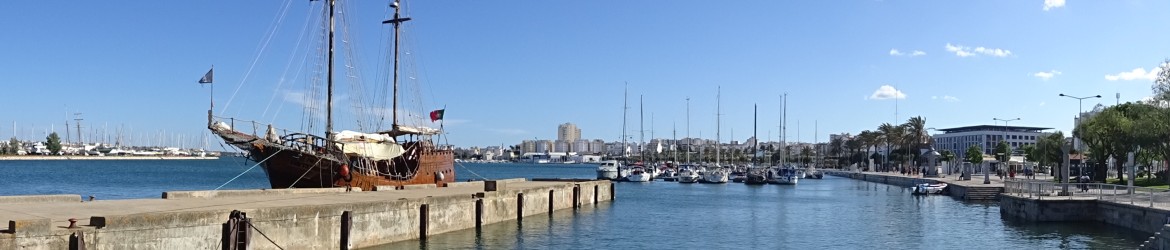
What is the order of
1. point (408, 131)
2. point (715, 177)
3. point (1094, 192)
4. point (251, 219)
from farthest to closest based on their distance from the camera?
point (715, 177) < point (408, 131) < point (1094, 192) < point (251, 219)

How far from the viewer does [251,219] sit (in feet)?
78.2

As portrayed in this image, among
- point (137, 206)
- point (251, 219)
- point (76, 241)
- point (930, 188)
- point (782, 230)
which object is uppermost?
point (137, 206)

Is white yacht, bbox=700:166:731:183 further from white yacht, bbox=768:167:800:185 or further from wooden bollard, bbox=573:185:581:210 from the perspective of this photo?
wooden bollard, bbox=573:185:581:210

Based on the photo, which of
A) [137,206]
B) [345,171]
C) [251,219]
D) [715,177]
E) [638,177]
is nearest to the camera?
[251,219]

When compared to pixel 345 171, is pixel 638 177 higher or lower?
lower

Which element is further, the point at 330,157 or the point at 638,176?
the point at 638,176

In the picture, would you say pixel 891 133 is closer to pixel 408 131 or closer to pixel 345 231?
pixel 408 131

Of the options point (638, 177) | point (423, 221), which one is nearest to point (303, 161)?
point (423, 221)

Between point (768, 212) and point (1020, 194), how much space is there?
558 inches

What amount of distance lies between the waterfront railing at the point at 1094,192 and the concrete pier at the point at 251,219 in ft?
82.9

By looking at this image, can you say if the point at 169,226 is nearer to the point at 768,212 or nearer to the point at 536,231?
the point at 536,231

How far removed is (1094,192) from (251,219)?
125 ft

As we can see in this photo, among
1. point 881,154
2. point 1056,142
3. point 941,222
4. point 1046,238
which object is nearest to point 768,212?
point 941,222

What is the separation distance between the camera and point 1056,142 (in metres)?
93.8
